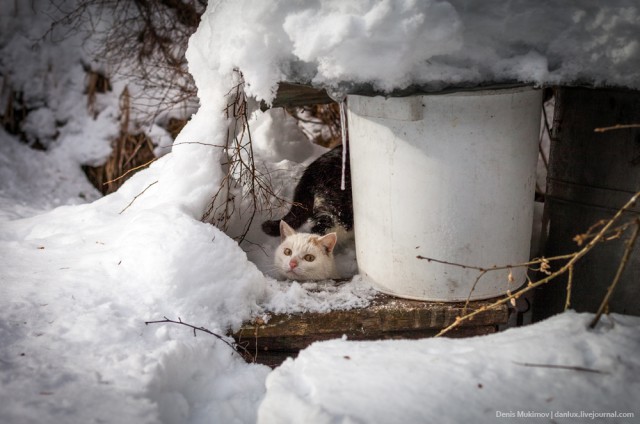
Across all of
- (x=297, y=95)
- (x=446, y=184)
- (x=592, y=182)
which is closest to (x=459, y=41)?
(x=446, y=184)

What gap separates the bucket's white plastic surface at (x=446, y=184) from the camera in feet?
7.27

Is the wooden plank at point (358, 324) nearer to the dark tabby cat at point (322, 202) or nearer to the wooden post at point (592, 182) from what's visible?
the wooden post at point (592, 182)

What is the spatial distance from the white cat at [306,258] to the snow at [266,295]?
8 centimetres

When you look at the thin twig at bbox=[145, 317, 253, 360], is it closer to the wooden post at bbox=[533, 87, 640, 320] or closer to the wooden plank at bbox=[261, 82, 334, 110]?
the wooden plank at bbox=[261, 82, 334, 110]

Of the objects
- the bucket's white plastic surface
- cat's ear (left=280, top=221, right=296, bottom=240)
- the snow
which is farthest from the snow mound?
cat's ear (left=280, top=221, right=296, bottom=240)

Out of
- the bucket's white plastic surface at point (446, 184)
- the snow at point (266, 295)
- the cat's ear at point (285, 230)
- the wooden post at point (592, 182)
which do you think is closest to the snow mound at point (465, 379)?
the snow at point (266, 295)

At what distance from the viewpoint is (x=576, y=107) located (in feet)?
8.79

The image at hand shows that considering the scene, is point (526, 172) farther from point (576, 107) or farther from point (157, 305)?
point (157, 305)

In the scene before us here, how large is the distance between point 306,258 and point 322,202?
0.47m

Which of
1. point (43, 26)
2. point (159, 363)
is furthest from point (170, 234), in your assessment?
point (43, 26)

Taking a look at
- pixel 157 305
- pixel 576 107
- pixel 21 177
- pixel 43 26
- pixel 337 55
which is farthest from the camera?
pixel 43 26

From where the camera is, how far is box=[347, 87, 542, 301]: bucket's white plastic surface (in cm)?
222

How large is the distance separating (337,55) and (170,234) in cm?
103

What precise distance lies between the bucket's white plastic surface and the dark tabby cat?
25.1 inches
